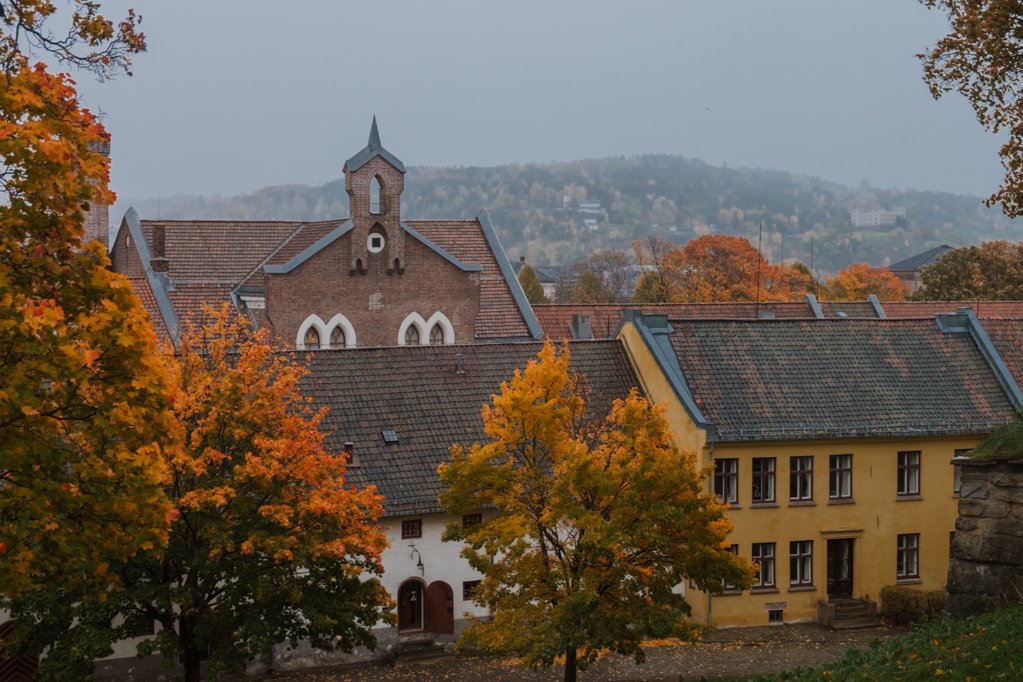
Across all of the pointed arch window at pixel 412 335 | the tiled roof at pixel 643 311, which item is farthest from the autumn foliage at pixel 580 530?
the pointed arch window at pixel 412 335

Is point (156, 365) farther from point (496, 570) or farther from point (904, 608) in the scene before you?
point (904, 608)

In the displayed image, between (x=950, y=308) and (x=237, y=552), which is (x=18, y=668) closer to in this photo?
(x=237, y=552)

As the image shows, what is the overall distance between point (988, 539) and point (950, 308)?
43918 mm

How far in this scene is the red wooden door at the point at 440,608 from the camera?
38500mm

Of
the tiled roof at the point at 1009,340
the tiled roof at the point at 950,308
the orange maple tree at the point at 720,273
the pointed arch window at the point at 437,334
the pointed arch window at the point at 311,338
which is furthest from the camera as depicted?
the orange maple tree at the point at 720,273

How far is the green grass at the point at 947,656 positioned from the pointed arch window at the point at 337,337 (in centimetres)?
3445

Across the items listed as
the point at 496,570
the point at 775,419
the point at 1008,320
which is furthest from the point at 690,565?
the point at 1008,320

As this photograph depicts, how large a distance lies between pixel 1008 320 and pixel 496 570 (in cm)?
2645

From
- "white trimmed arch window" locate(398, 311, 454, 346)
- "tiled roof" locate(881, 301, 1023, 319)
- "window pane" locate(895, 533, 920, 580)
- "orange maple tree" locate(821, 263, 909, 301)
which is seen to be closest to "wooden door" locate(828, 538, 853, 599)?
"window pane" locate(895, 533, 920, 580)

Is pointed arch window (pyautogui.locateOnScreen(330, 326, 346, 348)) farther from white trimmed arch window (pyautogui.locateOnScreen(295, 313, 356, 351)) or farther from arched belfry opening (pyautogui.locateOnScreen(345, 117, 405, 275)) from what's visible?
arched belfry opening (pyautogui.locateOnScreen(345, 117, 405, 275))

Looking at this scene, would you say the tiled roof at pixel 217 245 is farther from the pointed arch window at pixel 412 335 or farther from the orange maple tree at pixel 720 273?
the orange maple tree at pixel 720 273

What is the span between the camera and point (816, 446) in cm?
4272

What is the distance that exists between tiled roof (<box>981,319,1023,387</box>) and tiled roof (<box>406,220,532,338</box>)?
1841 centimetres

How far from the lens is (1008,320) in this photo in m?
49.4
